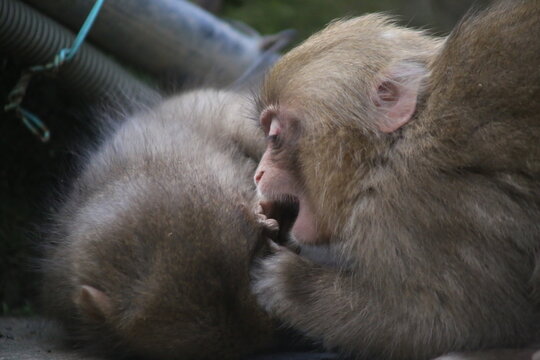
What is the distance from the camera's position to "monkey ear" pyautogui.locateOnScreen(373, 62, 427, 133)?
12.4ft

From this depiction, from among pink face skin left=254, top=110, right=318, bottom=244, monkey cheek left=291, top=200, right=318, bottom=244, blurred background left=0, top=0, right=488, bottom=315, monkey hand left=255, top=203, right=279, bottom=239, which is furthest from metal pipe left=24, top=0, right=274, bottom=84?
monkey cheek left=291, top=200, right=318, bottom=244

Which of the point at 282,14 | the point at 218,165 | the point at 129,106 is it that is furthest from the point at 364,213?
the point at 282,14

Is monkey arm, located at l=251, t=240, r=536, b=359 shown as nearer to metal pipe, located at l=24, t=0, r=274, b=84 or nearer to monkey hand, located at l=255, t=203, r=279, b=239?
monkey hand, located at l=255, t=203, r=279, b=239

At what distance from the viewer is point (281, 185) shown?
4066 mm

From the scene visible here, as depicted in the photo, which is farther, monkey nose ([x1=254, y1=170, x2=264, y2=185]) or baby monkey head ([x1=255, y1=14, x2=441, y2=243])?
monkey nose ([x1=254, y1=170, x2=264, y2=185])

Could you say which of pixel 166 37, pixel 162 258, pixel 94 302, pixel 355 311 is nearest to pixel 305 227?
pixel 355 311

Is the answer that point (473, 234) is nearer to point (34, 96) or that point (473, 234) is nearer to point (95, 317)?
point (95, 317)

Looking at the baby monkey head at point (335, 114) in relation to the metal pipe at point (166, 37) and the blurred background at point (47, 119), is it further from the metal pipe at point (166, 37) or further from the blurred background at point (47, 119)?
the metal pipe at point (166, 37)

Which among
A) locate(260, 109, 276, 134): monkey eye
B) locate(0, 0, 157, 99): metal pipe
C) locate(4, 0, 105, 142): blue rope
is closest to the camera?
locate(260, 109, 276, 134): monkey eye

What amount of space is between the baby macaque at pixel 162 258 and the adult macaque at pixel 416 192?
20 cm

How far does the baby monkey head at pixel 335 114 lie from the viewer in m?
3.79

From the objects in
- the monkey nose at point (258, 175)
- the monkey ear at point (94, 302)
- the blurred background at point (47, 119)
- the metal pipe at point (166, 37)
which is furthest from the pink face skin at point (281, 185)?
the metal pipe at point (166, 37)

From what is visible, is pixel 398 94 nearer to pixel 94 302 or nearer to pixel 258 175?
pixel 258 175

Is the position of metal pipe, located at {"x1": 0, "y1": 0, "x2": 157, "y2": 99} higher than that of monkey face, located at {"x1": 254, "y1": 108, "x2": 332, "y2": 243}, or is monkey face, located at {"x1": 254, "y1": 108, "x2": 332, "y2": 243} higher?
metal pipe, located at {"x1": 0, "y1": 0, "x2": 157, "y2": 99}
